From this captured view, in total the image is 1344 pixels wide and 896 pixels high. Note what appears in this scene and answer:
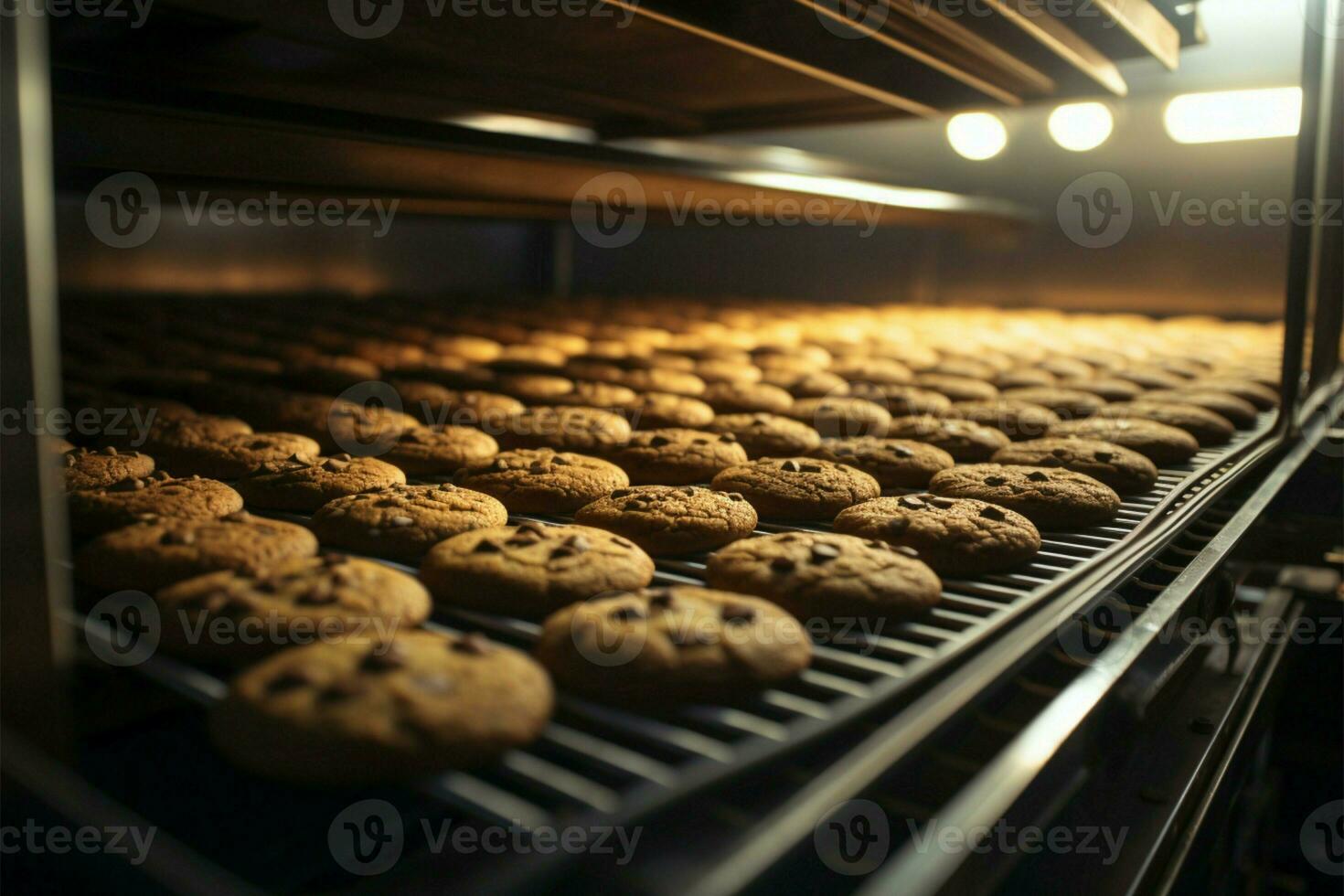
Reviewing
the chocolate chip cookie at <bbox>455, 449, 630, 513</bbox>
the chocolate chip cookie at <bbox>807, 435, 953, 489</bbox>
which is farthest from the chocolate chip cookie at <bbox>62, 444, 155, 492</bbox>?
the chocolate chip cookie at <bbox>807, 435, 953, 489</bbox>

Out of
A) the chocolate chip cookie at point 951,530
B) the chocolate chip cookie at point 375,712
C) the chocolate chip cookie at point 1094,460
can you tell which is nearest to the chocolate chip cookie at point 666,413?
the chocolate chip cookie at point 1094,460

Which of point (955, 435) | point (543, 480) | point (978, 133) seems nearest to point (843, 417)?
point (955, 435)

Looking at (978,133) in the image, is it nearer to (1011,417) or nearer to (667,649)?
(1011,417)

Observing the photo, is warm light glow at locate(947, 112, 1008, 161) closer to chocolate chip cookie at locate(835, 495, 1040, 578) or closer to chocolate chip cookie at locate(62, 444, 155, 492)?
chocolate chip cookie at locate(835, 495, 1040, 578)

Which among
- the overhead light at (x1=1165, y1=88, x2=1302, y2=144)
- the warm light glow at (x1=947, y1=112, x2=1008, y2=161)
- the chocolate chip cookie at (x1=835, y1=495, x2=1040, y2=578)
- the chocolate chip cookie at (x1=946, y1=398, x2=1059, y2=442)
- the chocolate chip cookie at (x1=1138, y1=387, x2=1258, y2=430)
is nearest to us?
the chocolate chip cookie at (x1=835, y1=495, x2=1040, y2=578)

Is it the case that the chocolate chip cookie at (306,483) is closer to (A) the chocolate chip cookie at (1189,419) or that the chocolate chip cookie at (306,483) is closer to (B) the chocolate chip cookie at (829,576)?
(B) the chocolate chip cookie at (829,576)

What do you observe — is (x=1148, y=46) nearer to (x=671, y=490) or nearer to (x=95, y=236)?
(x=671, y=490)
